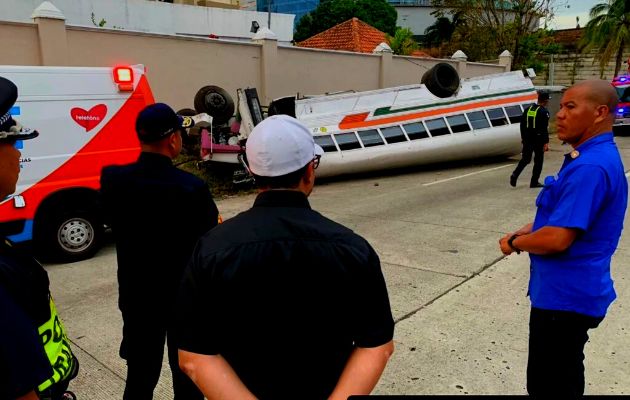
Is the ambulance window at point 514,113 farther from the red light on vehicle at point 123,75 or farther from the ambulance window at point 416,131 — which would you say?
the red light on vehicle at point 123,75

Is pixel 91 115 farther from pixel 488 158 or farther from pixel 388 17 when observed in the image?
pixel 388 17

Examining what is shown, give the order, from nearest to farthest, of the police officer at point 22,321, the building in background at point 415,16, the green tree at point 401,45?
the police officer at point 22,321 < the green tree at point 401,45 < the building in background at point 415,16

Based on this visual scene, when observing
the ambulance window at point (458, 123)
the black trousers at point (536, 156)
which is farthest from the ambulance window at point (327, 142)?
the black trousers at point (536, 156)

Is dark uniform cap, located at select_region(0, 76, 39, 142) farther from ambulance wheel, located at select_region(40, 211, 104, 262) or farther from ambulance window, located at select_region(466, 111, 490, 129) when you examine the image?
ambulance window, located at select_region(466, 111, 490, 129)

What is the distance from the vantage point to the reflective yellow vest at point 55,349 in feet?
4.88

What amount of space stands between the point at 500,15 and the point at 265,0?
29.2 meters

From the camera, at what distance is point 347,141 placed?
1182 centimetres

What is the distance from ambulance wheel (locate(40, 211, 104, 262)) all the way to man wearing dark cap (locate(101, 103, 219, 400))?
3.80 metres

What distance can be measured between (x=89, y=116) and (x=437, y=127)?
871 centimetres

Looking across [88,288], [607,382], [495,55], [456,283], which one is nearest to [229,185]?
[88,288]

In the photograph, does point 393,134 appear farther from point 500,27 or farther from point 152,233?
point 500,27

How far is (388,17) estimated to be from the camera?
153 feet

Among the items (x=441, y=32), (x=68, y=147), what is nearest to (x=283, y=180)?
(x=68, y=147)

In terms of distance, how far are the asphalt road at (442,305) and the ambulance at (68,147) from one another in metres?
0.46
